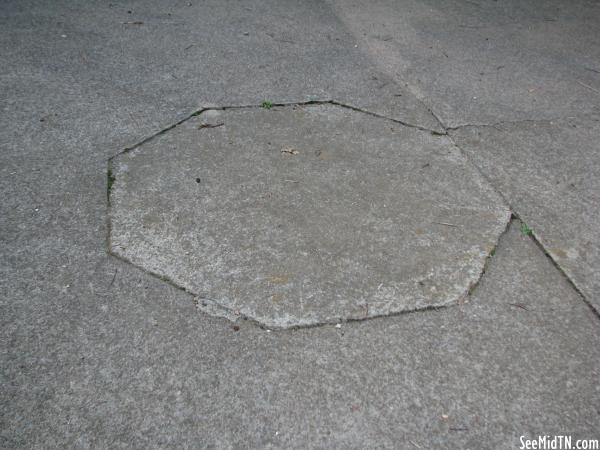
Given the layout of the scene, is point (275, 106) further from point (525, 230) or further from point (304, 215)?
point (525, 230)

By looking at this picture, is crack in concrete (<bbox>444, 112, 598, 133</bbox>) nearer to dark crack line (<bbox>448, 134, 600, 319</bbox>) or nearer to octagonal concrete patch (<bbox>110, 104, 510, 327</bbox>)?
octagonal concrete patch (<bbox>110, 104, 510, 327</bbox>)

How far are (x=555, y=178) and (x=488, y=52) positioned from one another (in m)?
2.08

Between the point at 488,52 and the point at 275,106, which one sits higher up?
the point at 488,52

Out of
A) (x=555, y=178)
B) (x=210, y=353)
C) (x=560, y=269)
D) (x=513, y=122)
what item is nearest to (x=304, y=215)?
(x=210, y=353)

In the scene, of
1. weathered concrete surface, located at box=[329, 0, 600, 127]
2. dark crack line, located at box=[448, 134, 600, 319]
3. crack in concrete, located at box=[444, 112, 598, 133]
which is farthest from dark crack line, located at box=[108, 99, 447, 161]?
dark crack line, located at box=[448, 134, 600, 319]

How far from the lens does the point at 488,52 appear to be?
4641mm

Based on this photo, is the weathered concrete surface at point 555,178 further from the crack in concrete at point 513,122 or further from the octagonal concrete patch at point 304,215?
the octagonal concrete patch at point 304,215

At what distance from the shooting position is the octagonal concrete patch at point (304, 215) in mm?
2307

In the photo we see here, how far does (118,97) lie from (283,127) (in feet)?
4.20

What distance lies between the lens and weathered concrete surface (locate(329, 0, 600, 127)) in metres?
3.85

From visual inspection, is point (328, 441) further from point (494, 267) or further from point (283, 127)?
point (283, 127)

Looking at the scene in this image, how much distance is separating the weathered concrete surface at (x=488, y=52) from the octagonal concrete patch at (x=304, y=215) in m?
0.87

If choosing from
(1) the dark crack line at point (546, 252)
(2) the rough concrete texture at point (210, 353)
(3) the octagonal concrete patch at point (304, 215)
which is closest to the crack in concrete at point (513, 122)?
(3) the octagonal concrete patch at point (304, 215)

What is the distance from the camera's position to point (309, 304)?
7.36 ft
